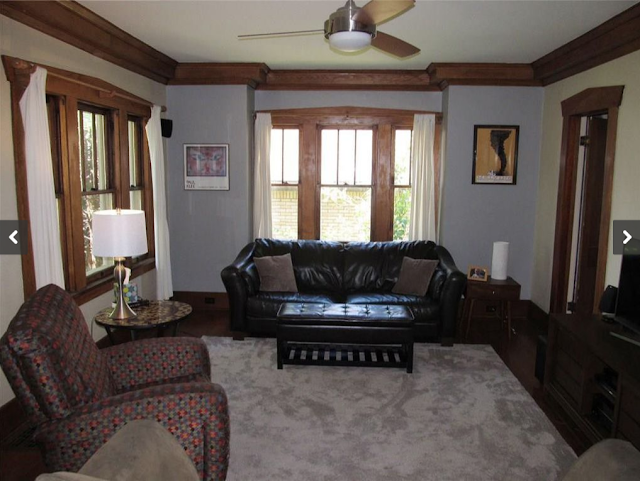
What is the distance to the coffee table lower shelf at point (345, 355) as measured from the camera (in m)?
4.25

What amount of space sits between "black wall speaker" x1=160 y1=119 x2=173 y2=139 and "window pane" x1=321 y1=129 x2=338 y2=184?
173 cm

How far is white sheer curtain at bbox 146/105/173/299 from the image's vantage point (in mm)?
5250

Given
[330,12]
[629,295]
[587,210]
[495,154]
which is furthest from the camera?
[495,154]

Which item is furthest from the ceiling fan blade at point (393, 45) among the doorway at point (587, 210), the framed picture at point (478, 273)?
the framed picture at point (478, 273)

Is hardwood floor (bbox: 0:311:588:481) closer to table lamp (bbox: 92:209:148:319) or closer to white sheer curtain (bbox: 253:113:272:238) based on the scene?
white sheer curtain (bbox: 253:113:272:238)

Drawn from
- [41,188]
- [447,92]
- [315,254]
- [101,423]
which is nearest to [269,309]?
[315,254]

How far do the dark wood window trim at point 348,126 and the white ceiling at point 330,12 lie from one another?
735mm

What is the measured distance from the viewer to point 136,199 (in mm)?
5340

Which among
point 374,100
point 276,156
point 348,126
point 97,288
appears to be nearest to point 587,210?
point 374,100

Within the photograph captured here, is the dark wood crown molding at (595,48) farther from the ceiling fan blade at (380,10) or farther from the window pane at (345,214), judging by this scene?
the window pane at (345,214)

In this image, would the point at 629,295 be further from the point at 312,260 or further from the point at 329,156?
the point at 329,156

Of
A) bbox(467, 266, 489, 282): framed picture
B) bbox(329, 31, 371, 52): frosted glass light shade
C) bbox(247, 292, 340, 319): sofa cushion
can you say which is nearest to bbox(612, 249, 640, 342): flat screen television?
bbox(467, 266, 489, 282): framed picture

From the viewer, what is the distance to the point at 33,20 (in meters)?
3.34

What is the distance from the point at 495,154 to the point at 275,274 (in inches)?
108
